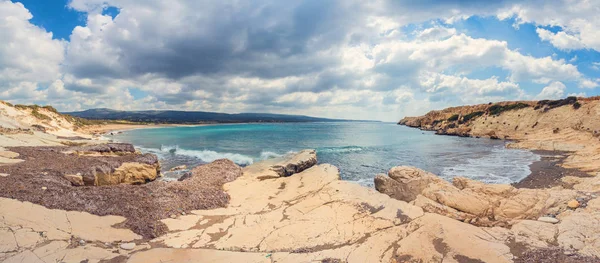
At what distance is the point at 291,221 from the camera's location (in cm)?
885

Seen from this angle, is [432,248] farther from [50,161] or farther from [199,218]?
[50,161]

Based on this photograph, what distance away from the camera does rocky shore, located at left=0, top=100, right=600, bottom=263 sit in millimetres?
6551

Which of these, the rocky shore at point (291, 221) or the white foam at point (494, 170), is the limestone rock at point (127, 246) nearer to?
the rocky shore at point (291, 221)

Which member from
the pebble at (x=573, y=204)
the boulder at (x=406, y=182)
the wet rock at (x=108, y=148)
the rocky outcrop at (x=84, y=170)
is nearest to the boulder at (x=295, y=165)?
the boulder at (x=406, y=182)

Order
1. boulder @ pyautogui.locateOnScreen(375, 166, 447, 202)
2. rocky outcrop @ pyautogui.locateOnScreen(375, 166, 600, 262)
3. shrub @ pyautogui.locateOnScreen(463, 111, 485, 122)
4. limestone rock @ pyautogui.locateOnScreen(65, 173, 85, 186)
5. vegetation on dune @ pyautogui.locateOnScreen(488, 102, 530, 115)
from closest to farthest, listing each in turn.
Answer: rocky outcrop @ pyautogui.locateOnScreen(375, 166, 600, 262)
boulder @ pyautogui.locateOnScreen(375, 166, 447, 202)
limestone rock @ pyautogui.locateOnScreen(65, 173, 85, 186)
vegetation on dune @ pyautogui.locateOnScreen(488, 102, 530, 115)
shrub @ pyautogui.locateOnScreen(463, 111, 485, 122)

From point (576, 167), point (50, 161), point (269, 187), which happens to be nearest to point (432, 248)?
point (269, 187)

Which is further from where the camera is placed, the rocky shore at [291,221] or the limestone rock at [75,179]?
the limestone rock at [75,179]

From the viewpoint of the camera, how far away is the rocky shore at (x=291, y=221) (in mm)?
6551

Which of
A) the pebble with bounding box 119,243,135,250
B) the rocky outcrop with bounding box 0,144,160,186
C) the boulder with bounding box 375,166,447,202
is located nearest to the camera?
the pebble with bounding box 119,243,135,250

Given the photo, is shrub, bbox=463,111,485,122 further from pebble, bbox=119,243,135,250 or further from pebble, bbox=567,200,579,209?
pebble, bbox=119,243,135,250

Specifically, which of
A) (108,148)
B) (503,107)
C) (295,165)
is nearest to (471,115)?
(503,107)

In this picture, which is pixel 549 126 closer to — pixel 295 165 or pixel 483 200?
pixel 295 165

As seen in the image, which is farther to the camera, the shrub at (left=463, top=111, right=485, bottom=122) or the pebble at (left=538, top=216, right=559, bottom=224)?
the shrub at (left=463, top=111, right=485, bottom=122)

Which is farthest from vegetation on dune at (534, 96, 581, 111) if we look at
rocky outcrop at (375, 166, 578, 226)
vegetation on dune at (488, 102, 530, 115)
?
rocky outcrop at (375, 166, 578, 226)
